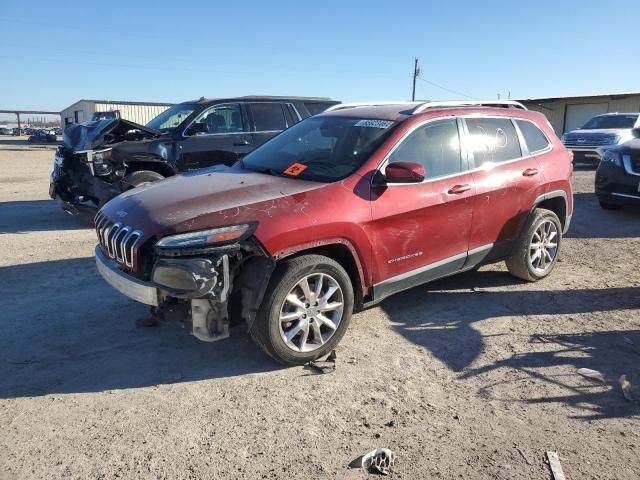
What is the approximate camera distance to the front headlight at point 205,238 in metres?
3.36

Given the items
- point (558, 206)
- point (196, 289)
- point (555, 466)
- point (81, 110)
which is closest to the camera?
point (555, 466)

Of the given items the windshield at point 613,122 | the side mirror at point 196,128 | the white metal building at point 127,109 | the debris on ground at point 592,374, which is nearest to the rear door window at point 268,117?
the side mirror at point 196,128

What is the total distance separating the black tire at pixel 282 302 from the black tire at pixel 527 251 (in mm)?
2432

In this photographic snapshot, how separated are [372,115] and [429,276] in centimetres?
154

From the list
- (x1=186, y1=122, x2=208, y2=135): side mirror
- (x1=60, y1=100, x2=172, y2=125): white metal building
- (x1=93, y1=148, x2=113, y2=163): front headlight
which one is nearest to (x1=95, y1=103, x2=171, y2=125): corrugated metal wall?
(x1=60, y1=100, x2=172, y2=125): white metal building

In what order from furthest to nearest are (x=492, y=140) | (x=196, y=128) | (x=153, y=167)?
(x=196, y=128)
(x=153, y=167)
(x=492, y=140)

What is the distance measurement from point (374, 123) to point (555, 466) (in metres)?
2.96

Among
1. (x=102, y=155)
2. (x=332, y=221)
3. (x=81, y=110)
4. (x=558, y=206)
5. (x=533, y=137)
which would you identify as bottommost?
(x=558, y=206)

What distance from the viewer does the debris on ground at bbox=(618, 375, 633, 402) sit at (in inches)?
132

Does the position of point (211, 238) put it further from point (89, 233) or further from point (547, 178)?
point (89, 233)

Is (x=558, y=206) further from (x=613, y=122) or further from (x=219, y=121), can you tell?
(x=613, y=122)

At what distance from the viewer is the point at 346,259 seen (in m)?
3.96

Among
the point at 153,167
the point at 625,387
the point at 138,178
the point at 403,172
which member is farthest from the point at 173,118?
the point at 625,387

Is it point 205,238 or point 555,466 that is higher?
point 205,238
